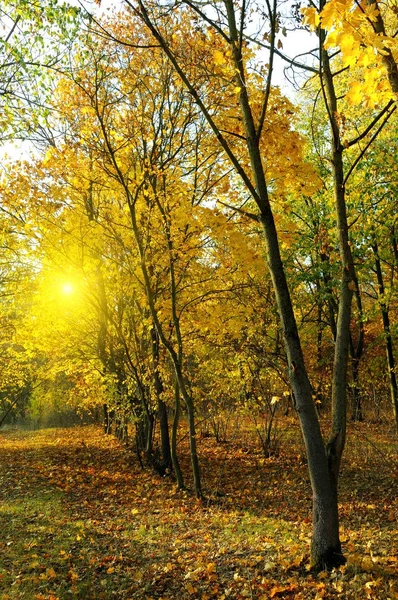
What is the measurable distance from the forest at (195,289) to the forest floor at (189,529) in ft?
0.13

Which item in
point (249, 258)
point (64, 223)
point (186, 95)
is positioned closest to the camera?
Result: point (249, 258)

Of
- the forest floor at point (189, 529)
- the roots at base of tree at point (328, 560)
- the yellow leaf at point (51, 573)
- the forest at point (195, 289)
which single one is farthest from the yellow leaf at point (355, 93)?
the yellow leaf at point (51, 573)

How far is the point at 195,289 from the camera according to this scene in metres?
9.41

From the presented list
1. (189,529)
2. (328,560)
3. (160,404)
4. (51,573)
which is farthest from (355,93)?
(160,404)

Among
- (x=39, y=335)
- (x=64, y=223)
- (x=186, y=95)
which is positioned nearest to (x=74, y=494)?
(x=39, y=335)

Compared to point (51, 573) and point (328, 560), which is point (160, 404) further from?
point (328, 560)

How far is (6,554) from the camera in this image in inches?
212

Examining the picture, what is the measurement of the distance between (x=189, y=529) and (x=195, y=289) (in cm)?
462

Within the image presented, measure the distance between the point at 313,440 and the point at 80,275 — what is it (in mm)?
7857

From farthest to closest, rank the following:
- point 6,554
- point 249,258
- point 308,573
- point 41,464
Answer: point 41,464 → point 249,258 → point 6,554 → point 308,573

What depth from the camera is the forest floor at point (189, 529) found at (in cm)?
420

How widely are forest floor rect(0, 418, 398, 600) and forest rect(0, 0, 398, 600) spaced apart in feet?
0.13

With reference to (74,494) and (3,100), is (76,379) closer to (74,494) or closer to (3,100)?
(74,494)

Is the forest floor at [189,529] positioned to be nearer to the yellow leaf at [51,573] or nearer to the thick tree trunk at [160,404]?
the yellow leaf at [51,573]
